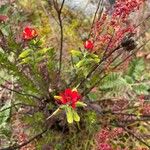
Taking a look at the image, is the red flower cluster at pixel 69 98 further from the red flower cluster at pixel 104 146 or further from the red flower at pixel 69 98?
the red flower cluster at pixel 104 146

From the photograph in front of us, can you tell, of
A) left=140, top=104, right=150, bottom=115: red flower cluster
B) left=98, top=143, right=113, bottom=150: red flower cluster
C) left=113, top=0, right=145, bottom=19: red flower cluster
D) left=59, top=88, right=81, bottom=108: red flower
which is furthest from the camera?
left=140, top=104, right=150, bottom=115: red flower cluster

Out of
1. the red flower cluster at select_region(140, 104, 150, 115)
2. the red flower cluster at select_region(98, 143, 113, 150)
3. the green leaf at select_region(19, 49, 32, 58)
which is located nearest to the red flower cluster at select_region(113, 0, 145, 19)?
the green leaf at select_region(19, 49, 32, 58)

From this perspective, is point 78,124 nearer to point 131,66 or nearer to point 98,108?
point 98,108

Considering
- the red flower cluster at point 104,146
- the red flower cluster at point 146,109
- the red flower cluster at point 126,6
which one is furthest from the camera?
the red flower cluster at point 146,109

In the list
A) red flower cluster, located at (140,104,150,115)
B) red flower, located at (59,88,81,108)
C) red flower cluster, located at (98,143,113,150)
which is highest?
red flower cluster, located at (140,104,150,115)

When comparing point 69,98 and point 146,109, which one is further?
point 146,109

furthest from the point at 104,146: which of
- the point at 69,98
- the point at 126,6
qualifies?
the point at 126,6

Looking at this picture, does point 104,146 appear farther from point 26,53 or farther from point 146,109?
point 26,53

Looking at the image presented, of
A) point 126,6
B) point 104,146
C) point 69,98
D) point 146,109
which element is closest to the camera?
point 69,98

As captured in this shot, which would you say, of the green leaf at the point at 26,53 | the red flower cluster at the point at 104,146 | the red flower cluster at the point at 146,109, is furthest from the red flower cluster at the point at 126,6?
the red flower cluster at the point at 104,146

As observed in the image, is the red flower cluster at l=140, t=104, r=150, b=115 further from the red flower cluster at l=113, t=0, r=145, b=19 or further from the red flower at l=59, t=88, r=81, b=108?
the red flower at l=59, t=88, r=81, b=108

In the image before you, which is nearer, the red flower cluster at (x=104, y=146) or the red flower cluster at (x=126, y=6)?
the red flower cluster at (x=126, y=6)

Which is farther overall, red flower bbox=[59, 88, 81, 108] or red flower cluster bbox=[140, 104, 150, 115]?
red flower cluster bbox=[140, 104, 150, 115]

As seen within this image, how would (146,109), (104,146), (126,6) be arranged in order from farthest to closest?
(146,109), (104,146), (126,6)
